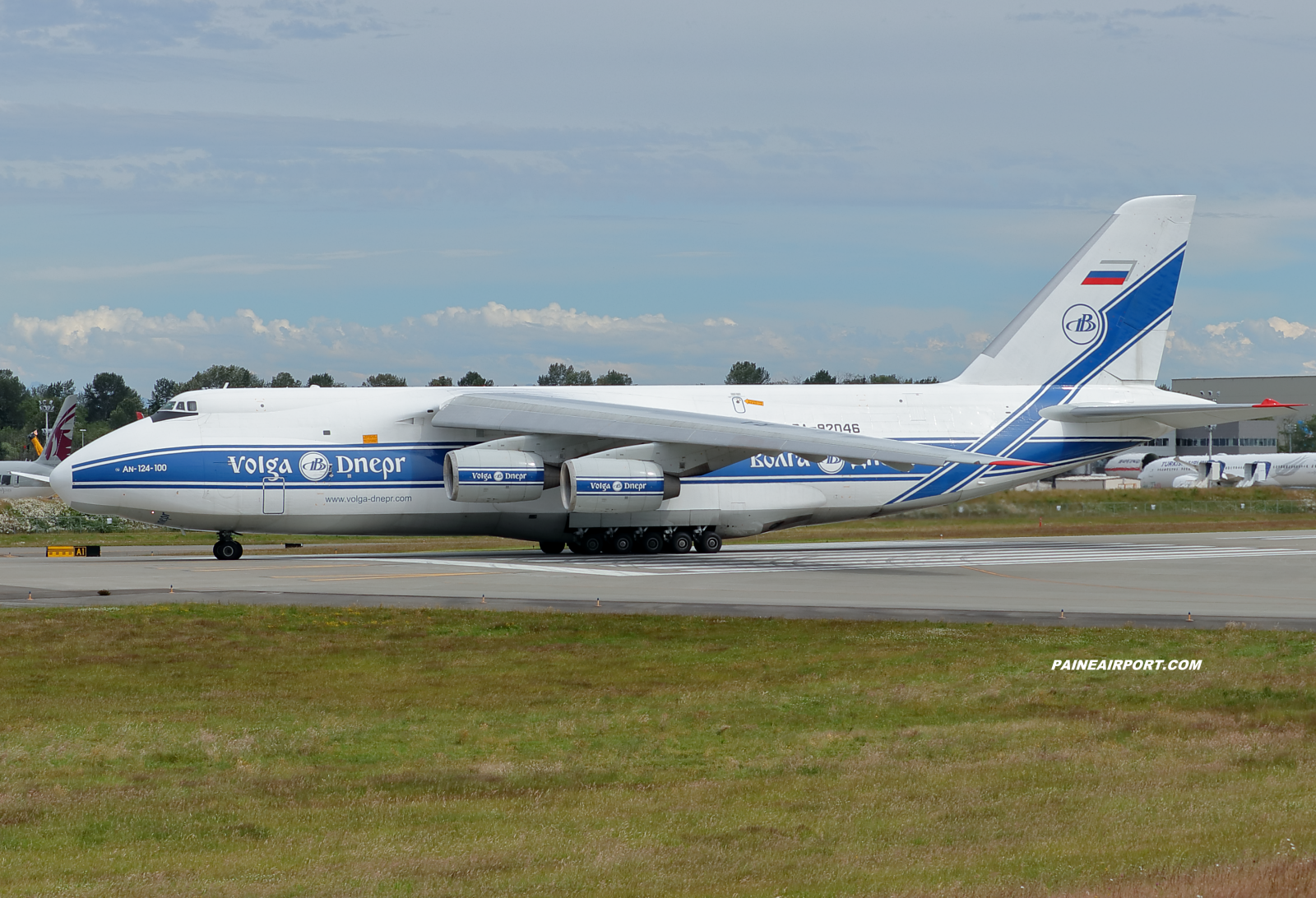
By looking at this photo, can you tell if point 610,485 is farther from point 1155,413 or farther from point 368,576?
point 1155,413

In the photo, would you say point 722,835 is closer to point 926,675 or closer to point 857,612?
point 926,675

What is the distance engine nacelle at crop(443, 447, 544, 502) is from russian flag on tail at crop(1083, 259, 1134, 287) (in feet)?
56.2

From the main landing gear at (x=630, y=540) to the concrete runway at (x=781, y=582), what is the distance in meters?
0.87

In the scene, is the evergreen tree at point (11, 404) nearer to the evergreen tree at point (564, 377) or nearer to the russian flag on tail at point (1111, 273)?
the evergreen tree at point (564, 377)

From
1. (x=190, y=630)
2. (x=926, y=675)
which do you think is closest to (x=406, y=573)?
(x=190, y=630)

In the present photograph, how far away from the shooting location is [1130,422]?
121ft

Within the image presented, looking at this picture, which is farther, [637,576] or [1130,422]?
[1130,422]

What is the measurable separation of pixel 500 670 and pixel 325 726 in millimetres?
3414

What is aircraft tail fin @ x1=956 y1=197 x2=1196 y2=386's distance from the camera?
37375 mm

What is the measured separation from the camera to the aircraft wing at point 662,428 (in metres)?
27.2

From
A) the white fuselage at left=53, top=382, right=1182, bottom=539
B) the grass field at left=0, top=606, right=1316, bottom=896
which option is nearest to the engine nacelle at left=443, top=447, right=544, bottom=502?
the white fuselage at left=53, top=382, right=1182, bottom=539

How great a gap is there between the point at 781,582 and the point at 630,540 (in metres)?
9.34

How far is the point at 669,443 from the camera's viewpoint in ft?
104

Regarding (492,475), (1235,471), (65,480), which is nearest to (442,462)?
(492,475)
